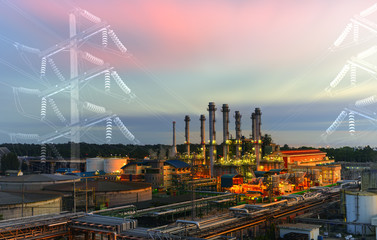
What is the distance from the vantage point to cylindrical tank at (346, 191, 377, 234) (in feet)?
92.6

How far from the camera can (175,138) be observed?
79.1m

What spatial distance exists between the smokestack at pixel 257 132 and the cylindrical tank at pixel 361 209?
33026 millimetres

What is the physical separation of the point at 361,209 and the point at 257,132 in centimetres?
3610

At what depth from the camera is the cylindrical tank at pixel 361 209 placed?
28.2 meters

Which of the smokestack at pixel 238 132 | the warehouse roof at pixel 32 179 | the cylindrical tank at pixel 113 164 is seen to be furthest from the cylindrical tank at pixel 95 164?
the smokestack at pixel 238 132

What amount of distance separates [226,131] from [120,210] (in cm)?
4136

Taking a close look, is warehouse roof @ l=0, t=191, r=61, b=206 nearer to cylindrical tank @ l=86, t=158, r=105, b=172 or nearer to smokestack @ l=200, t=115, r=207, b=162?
smokestack @ l=200, t=115, r=207, b=162

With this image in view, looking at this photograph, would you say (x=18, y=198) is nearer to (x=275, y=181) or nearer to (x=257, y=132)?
(x=275, y=181)

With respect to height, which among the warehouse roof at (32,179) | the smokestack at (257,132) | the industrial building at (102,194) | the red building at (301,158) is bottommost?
the industrial building at (102,194)

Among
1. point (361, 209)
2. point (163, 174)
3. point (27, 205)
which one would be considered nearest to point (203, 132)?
point (163, 174)

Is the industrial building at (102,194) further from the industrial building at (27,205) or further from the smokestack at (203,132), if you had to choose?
the smokestack at (203,132)

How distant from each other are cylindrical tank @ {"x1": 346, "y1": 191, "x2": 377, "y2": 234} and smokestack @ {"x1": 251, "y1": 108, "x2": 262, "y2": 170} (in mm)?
A: 33026

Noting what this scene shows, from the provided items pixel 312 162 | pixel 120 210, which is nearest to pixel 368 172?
pixel 120 210

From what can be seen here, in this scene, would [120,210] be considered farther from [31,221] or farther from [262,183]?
[262,183]
